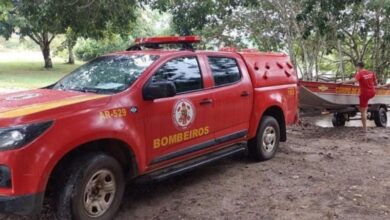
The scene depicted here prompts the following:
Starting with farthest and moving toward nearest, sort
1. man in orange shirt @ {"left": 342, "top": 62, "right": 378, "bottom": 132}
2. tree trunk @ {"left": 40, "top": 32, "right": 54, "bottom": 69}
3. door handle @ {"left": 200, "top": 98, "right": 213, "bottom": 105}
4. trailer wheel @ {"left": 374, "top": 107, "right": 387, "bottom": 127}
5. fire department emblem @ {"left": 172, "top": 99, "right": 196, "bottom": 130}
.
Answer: tree trunk @ {"left": 40, "top": 32, "right": 54, "bottom": 69} < trailer wheel @ {"left": 374, "top": 107, "right": 387, "bottom": 127} < man in orange shirt @ {"left": 342, "top": 62, "right": 378, "bottom": 132} < door handle @ {"left": 200, "top": 98, "right": 213, "bottom": 105} < fire department emblem @ {"left": 172, "top": 99, "right": 196, "bottom": 130}

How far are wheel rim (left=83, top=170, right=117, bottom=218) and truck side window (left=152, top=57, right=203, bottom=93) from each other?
1220mm

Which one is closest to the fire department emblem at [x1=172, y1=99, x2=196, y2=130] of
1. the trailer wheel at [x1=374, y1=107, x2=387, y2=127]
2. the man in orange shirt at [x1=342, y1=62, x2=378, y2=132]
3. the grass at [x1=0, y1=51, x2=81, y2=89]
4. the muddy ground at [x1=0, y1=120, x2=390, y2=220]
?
the muddy ground at [x1=0, y1=120, x2=390, y2=220]

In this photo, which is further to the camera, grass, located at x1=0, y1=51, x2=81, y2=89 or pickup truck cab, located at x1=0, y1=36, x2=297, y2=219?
grass, located at x1=0, y1=51, x2=81, y2=89

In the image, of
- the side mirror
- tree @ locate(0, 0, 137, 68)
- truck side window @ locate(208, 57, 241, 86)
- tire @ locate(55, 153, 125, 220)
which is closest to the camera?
tire @ locate(55, 153, 125, 220)

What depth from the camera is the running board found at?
5.03 m

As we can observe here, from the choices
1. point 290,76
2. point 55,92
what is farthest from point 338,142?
point 55,92

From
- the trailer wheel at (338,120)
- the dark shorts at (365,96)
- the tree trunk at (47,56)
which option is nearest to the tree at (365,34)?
the trailer wheel at (338,120)

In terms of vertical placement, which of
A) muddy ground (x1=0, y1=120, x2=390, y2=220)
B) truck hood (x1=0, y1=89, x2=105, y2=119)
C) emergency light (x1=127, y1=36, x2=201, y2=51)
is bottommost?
muddy ground (x1=0, y1=120, x2=390, y2=220)

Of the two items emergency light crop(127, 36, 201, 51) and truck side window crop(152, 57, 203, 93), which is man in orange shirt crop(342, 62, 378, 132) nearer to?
emergency light crop(127, 36, 201, 51)

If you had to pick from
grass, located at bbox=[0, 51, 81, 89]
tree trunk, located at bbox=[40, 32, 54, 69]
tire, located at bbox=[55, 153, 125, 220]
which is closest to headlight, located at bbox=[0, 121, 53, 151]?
tire, located at bbox=[55, 153, 125, 220]

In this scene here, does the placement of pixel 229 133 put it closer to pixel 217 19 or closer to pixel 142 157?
pixel 142 157

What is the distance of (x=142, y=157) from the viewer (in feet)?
15.9

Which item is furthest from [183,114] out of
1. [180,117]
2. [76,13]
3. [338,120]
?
[338,120]

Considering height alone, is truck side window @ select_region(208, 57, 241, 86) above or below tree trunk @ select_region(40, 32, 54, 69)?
below
